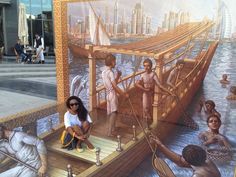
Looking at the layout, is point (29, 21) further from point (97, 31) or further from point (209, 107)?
point (209, 107)

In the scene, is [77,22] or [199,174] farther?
[77,22]

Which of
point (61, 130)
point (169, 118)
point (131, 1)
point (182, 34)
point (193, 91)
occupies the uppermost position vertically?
point (131, 1)

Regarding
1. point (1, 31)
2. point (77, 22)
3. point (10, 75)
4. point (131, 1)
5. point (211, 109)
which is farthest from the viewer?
point (1, 31)

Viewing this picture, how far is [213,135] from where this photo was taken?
2.19 m

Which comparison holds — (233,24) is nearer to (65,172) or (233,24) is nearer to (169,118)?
(169,118)

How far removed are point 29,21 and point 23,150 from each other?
1171 centimetres

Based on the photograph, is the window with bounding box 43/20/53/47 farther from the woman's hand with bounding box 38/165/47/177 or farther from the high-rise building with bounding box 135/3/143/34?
the high-rise building with bounding box 135/3/143/34

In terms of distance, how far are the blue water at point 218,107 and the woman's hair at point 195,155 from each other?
0.15ft

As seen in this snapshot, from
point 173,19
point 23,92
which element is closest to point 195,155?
point 173,19

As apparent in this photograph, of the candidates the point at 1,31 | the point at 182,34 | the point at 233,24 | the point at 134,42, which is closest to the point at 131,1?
the point at 134,42

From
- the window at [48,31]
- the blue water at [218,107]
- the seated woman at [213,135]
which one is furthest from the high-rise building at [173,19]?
the window at [48,31]

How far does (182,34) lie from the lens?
7.34 ft

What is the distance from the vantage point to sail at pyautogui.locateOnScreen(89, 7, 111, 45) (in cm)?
264

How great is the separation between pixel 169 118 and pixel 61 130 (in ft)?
3.71
